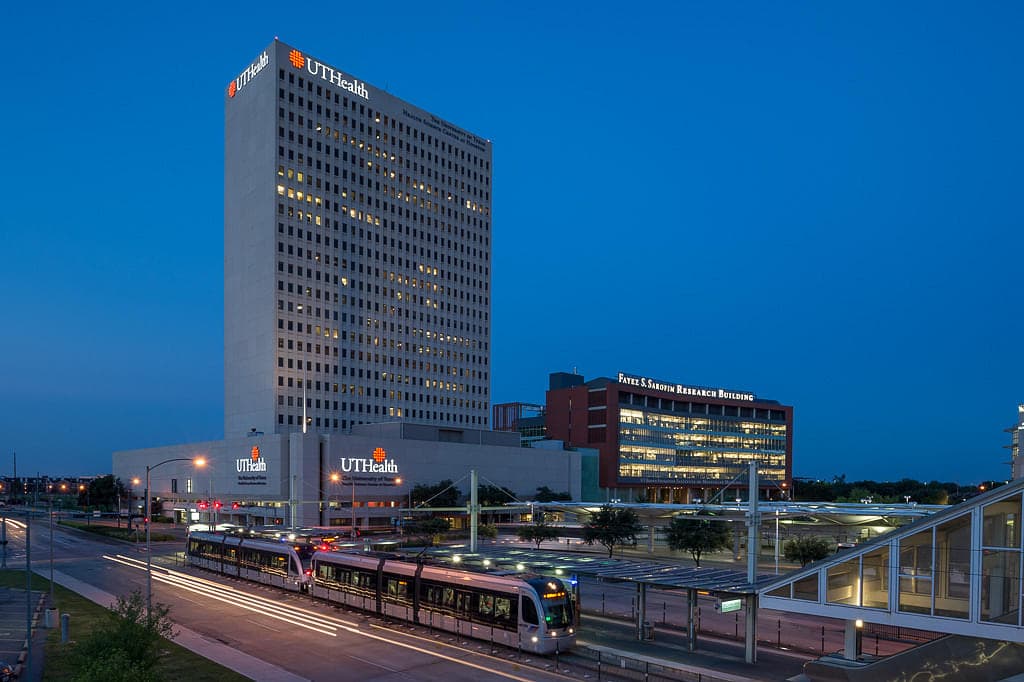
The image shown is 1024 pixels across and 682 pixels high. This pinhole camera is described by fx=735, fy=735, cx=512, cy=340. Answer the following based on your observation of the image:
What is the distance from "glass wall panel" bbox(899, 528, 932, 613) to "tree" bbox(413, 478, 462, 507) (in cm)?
9293

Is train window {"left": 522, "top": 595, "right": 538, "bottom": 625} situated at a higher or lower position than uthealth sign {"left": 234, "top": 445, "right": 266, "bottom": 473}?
higher

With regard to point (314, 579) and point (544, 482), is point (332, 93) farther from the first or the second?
point (314, 579)

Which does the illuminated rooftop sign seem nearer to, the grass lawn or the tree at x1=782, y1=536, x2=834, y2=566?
the tree at x1=782, y1=536, x2=834, y2=566

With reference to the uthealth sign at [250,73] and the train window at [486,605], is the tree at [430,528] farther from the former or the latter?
the uthealth sign at [250,73]

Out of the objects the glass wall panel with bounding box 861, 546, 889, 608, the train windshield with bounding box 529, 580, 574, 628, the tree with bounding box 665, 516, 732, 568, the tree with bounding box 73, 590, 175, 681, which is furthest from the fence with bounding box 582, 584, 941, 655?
the tree with bounding box 73, 590, 175, 681

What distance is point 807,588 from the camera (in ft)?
91.9

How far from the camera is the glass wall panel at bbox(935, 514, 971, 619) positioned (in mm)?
24156

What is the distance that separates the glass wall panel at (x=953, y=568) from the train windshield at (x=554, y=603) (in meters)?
14.9

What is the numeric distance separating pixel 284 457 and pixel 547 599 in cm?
8774

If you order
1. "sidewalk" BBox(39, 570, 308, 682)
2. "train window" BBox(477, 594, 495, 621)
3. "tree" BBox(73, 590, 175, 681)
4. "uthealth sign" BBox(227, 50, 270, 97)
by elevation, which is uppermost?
"uthealth sign" BBox(227, 50, 270, 97)

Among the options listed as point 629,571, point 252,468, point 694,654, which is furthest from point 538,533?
point 252,468

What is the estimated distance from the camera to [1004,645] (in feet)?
80.8

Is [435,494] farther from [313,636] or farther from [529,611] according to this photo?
[529,611]

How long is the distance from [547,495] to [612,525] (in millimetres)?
64300
